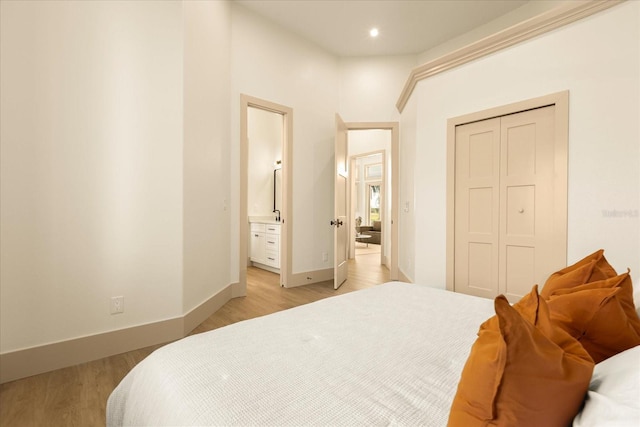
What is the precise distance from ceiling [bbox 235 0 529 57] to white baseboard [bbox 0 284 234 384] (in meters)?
3.49

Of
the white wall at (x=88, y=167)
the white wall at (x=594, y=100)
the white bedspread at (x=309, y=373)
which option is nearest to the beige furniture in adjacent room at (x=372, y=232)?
the white wall at (x=594, y=100)

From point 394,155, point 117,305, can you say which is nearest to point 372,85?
point 394,155

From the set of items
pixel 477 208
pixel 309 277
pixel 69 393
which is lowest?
pixel 69 393

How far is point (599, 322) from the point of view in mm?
804

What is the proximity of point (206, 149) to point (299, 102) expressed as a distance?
1735 mm

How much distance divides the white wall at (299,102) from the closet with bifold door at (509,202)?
189 centimetres

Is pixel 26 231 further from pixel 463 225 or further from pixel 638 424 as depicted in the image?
pixel 463 225

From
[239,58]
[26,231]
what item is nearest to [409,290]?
[26,231]

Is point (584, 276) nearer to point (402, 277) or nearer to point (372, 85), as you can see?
point (402, 277)

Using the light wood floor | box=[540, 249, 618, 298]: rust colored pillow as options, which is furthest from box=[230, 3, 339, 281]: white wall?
box=[540, 249, 618, 298]: rust colored pillow

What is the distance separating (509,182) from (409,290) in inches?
67.8

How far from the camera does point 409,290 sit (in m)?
1.78

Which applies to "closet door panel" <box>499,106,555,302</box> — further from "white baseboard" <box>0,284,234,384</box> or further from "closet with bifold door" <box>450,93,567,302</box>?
"white baseboard" <box>0,284,234,384</box>

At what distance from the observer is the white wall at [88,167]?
1.92 m
